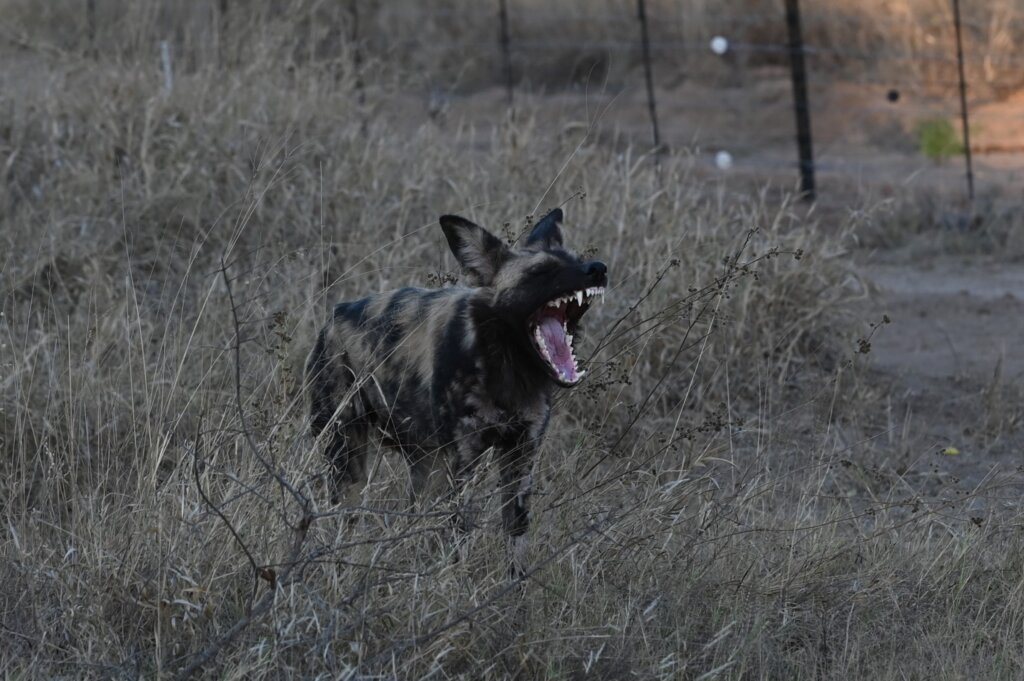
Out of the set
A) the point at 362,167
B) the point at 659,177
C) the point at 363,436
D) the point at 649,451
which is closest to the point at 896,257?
the point at 659,177

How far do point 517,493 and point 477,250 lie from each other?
676mm

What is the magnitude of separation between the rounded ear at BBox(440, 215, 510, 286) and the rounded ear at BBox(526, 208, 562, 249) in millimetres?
87

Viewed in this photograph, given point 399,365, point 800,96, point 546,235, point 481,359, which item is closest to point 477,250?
point 546,235

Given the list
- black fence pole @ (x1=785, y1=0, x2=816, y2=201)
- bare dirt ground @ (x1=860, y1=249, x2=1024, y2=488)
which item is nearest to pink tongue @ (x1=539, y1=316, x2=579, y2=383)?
bare dirt ground @ (x1=860, y1=249, x2=1024, y2=488)

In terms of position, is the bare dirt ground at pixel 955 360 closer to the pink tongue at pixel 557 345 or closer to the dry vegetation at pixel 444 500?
the dry vegetation at pixel 444 500

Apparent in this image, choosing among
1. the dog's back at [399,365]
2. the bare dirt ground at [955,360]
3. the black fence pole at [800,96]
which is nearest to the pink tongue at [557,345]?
the dog's back at [399,365]

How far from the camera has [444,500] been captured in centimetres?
392

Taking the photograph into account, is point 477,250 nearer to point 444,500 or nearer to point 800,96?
point 444,500

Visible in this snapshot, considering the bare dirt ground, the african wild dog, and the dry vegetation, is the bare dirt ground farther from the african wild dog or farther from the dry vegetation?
the african wild dog

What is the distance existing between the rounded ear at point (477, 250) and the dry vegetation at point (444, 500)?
334 millimetres

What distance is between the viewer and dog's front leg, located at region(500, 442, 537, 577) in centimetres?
402

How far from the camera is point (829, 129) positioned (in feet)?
46.5

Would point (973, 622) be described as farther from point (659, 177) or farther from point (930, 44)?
point (930, 44)

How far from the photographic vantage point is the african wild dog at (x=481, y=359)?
13.5ft
